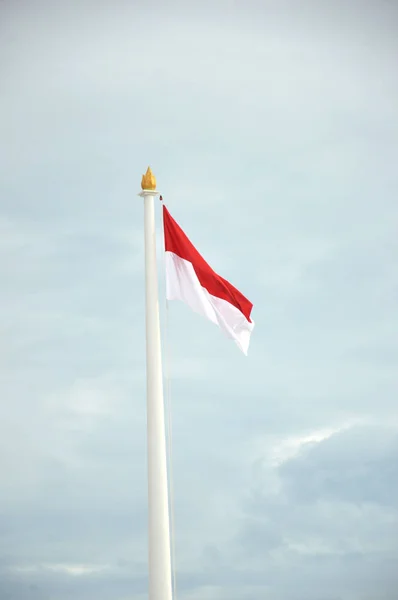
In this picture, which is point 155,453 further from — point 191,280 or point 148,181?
point 148,181

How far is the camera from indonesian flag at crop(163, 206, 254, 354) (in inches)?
1156

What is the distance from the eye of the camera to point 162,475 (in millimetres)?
26031

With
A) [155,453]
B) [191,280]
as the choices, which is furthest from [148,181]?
[155,453]

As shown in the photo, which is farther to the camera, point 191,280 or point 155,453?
point 191,280

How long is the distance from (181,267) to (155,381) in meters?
4.75

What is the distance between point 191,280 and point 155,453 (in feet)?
20.8

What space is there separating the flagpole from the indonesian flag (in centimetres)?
124

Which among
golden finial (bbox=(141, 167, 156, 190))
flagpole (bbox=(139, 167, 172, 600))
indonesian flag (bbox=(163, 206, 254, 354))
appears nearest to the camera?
flagpole (bbox=(139, 167, 172, 600))

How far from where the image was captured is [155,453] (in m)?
26.1

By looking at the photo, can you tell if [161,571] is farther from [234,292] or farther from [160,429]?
[234,292]

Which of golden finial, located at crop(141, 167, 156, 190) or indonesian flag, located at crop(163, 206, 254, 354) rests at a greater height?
golden finial, located at crop(141, 167, 156, 190)

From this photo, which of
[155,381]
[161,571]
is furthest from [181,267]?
[161,571]

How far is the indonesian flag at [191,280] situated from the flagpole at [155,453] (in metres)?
1.24

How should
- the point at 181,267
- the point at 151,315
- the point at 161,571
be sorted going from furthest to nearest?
the point at 181,267 < the point at 151,315 < the point at 161,571
